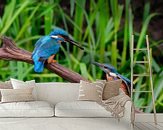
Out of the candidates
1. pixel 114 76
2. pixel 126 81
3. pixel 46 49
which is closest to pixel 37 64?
pixel 46 49

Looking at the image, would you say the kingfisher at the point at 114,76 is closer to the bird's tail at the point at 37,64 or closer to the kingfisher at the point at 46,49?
the kingfisher at the point at 46,49

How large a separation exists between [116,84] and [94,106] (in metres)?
0.51

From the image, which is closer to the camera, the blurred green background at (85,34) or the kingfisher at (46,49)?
the kingfisher at (46,49)

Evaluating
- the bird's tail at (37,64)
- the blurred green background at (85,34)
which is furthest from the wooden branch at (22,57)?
the blurred green background at (85,34)

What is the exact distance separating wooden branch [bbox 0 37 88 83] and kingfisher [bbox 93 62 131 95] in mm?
400

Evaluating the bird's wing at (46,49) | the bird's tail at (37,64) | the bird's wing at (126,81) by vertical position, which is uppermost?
the bird's wing at (46,49)

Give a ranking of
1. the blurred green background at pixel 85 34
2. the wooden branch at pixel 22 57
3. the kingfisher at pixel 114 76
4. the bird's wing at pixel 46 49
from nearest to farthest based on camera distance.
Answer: the wooden branch at pixel 22 57 < the bird's wing at pixel 46 49 < the kingfisher at pixel 114 76 < the blurred green background at pixel 85 34

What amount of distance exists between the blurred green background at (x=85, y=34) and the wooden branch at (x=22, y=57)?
0.30 m

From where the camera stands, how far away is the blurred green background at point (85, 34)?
4.74 m

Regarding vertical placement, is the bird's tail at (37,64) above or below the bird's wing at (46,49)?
below

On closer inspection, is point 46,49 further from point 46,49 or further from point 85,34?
point 85,34

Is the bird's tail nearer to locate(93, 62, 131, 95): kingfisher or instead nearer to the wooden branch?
the wooden branch

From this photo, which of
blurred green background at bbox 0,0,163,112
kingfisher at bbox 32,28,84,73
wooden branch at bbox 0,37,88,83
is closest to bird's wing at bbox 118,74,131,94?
blurred green background at bbox 0,0,163,112

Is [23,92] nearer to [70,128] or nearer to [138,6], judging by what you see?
[70,128]
